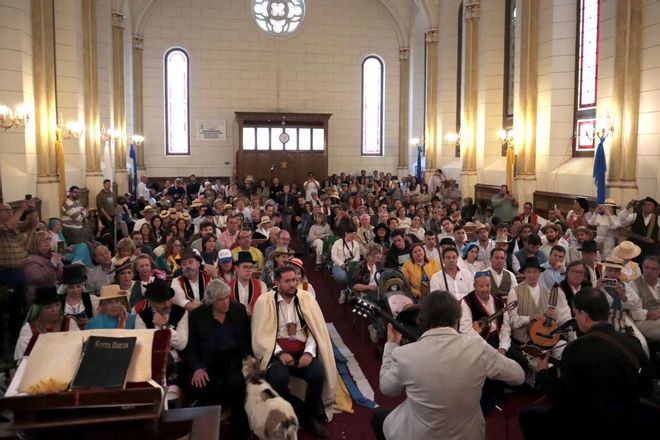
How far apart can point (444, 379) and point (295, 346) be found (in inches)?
94.9

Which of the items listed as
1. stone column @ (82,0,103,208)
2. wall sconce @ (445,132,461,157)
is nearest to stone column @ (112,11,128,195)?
stone column @ (82,0,103,208)

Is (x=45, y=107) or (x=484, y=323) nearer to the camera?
(x=484, y=323)

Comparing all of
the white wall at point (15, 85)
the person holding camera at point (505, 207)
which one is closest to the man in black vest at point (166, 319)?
the white wall at point (15, 85)

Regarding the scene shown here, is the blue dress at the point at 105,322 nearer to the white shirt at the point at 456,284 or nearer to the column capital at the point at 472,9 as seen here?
the white shirt at the point at 456,284

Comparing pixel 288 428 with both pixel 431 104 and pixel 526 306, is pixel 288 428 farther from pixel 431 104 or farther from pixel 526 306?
pixel 431 104

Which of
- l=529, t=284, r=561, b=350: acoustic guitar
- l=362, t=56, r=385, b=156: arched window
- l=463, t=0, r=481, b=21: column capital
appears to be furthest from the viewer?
l=362, t=56, r=385, b=156: arched window

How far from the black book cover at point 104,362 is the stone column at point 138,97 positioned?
19.5m

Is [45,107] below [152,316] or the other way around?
the other way around

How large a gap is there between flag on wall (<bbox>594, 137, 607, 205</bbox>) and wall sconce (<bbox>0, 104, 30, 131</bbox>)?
10.4 metres

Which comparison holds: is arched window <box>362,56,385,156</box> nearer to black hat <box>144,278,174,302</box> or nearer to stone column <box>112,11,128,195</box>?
stone column <box>112,11,128,195</box>

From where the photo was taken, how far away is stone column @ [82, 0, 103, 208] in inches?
555

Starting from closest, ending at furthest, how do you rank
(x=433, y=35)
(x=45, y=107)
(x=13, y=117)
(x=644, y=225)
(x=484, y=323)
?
(x=484, y=323) < (x=644, y=225) < (x=13, y=117) < (x=45, y=107) < (x=433, y=35)

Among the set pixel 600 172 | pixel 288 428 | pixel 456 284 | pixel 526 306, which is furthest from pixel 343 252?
pixel 600 172

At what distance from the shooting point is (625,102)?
35.3 feet
